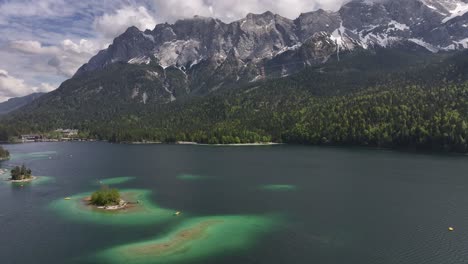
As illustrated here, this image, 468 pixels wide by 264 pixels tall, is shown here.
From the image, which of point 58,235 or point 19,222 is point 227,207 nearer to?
point 58,235

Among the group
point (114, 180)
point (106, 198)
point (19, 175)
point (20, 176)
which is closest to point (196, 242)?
point (106, 198)

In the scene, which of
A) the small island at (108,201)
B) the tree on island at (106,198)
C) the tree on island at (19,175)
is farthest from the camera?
the tree on island at (19,175)

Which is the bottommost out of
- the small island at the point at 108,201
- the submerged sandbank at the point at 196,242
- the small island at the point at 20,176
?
the submerged sandbank at the point at 196,242

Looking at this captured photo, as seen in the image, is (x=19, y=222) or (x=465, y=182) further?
(x=465, y=182)

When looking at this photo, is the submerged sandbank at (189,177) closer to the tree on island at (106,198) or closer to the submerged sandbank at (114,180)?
the submerged sandbank at (114,180)

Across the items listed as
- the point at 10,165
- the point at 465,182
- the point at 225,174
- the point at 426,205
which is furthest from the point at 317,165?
the point at 10,165

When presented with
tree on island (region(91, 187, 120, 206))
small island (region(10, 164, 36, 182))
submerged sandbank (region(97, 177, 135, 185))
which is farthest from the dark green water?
tree on island (region(91, 187, 120, 206))

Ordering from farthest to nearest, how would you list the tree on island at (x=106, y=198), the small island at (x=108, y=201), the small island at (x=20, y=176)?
1. the small island at (x=20, y=176)
2. the tree on island at (x=106, y=198)
3. the small island at (x=108, y=201)

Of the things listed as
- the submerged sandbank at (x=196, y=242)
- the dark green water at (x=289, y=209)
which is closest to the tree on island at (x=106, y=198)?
the dark green water at (x=289, y=209)
